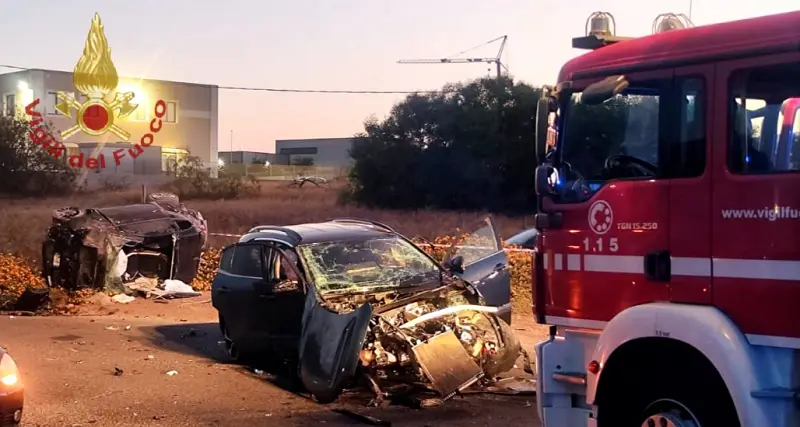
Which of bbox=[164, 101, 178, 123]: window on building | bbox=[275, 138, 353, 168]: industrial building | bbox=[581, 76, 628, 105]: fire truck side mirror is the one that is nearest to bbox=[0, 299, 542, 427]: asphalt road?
bbox=[581, 76, 628, 105]: fire truck side mirror

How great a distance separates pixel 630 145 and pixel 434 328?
395 centimetres

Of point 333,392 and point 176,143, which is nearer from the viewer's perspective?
point 333,392

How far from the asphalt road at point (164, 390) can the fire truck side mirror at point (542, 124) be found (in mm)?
2732

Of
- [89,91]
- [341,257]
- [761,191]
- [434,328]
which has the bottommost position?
[434,328]

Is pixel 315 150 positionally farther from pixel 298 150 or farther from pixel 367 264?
pixel 367 264

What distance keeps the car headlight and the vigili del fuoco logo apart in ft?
85.8

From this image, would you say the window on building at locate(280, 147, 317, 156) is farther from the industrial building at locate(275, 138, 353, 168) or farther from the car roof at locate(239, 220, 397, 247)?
the car roof at locate(239, 220, 397, 247)

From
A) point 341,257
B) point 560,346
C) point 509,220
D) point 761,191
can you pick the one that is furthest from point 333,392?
point 509,220

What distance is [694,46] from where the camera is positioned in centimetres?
560

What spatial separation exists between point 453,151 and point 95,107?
605 inches

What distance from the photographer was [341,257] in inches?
405

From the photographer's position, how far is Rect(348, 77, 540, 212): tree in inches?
1267

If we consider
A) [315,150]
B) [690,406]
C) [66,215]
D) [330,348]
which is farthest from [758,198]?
[315,150]

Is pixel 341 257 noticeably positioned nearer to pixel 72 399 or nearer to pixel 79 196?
pixel 72 399
